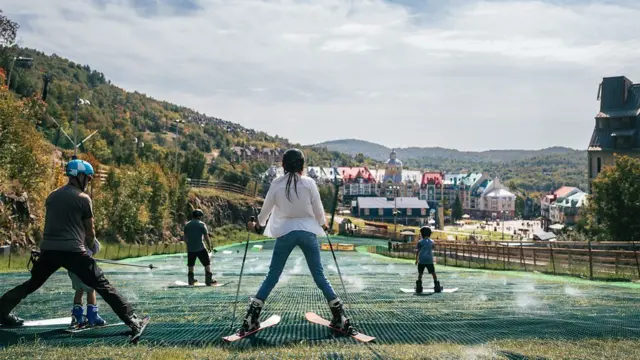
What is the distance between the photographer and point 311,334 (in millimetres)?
6691

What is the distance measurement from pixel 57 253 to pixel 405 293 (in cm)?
725

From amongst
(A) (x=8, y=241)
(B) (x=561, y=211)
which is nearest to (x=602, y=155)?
(A) (x=8, y=241)

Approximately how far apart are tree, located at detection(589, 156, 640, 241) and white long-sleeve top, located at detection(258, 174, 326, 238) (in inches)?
1599

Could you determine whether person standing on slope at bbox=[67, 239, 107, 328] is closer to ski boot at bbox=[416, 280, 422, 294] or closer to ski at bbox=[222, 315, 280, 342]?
ski at bbox=[222, 315, 280, 342]

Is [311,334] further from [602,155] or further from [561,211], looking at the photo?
[561,211]

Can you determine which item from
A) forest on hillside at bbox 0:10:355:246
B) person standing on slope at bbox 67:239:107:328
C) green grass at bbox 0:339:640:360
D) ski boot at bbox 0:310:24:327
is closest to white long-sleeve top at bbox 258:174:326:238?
green grass at bbox 0:339:640:360

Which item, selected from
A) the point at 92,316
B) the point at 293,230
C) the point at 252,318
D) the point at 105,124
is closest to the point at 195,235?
the point at 92,316

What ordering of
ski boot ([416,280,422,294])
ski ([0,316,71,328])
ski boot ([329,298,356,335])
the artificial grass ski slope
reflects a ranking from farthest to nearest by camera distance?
ski boot ([416,280,422,294]) → ski ([0,316,71,328]) → ski boot ([329,298,356,335]) → the artificial grass ski slope

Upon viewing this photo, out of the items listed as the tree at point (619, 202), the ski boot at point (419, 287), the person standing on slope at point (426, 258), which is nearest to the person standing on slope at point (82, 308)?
the ski boot at point (419, 287)

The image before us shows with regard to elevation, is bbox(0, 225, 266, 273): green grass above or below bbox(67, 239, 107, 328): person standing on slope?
below

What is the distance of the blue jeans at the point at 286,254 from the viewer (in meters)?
6.55

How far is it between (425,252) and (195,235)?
470 cm

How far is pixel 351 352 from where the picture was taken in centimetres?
575

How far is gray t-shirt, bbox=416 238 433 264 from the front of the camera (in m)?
12.4
